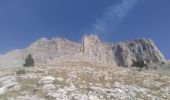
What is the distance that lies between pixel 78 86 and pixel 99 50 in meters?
135

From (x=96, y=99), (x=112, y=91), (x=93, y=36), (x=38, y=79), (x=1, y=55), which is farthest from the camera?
(x=93, y=36)

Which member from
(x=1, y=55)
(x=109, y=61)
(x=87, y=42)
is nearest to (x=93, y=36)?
(x=87, y=42)

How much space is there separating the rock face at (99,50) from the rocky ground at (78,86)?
117245mm

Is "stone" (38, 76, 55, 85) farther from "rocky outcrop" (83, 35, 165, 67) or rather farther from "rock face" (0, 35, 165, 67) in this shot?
"rocky outcrop" (83, 35, 165, 67)

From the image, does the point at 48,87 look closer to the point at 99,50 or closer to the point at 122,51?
the point at 99,50

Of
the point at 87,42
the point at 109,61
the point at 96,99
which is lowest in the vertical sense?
the point at 96,99

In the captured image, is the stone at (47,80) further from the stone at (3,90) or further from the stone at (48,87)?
the stone at (3,90)

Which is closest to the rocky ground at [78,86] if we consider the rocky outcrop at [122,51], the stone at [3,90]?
the stone at [3,90]

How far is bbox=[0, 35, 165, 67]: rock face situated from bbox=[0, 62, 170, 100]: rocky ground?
117 meters

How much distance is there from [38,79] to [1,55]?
128 meters

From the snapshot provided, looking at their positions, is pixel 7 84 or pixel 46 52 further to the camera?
pixel 46 52

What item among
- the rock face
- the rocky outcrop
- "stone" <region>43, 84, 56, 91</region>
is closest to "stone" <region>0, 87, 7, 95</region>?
"stone" <region>43, 84, 56, 91</region>

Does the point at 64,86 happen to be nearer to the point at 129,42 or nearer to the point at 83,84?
the point at 83,84

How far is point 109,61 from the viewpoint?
588ft
